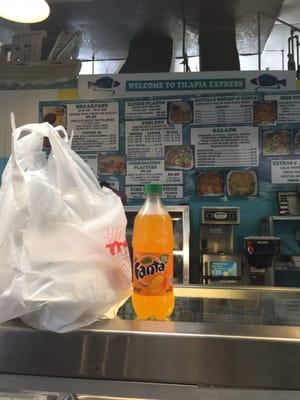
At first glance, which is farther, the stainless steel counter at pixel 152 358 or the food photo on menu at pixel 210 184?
the food photo on menu at pixel 210 184

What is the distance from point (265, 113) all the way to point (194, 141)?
0.69 meters

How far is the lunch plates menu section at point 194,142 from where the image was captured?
398cm

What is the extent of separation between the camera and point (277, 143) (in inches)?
157

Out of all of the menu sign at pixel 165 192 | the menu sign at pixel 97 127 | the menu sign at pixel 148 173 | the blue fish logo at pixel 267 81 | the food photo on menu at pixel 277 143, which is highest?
the blue fish logo at pixel 267 81

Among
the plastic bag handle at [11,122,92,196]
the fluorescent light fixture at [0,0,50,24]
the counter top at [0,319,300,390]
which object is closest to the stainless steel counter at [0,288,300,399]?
the counter top at [0,319,300,390]

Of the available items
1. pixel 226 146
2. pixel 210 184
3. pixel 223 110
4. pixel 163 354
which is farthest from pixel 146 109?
pixel 163 354

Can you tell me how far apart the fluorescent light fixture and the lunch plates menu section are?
1.79 metres

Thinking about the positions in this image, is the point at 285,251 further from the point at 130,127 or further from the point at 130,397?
the point at 130,397

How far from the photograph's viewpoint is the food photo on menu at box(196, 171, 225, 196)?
4.01 meters

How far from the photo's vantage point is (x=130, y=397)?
61cm

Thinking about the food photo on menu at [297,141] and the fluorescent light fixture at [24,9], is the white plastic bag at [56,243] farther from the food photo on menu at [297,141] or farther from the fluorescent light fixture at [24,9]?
the food photo on menu at [297,141]

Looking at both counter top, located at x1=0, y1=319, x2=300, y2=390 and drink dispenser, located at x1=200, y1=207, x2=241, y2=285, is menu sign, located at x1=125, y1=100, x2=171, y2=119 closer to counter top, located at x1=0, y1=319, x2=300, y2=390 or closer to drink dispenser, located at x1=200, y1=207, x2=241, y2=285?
drink dispenser, located at x1=200, y1=207, x2=241, y2=285

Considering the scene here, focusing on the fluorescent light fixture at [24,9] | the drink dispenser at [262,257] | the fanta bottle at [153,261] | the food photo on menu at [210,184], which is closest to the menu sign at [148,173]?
the food photo on menu at [210,184]

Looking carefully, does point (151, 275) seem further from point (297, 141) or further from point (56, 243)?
point (297, 141)
